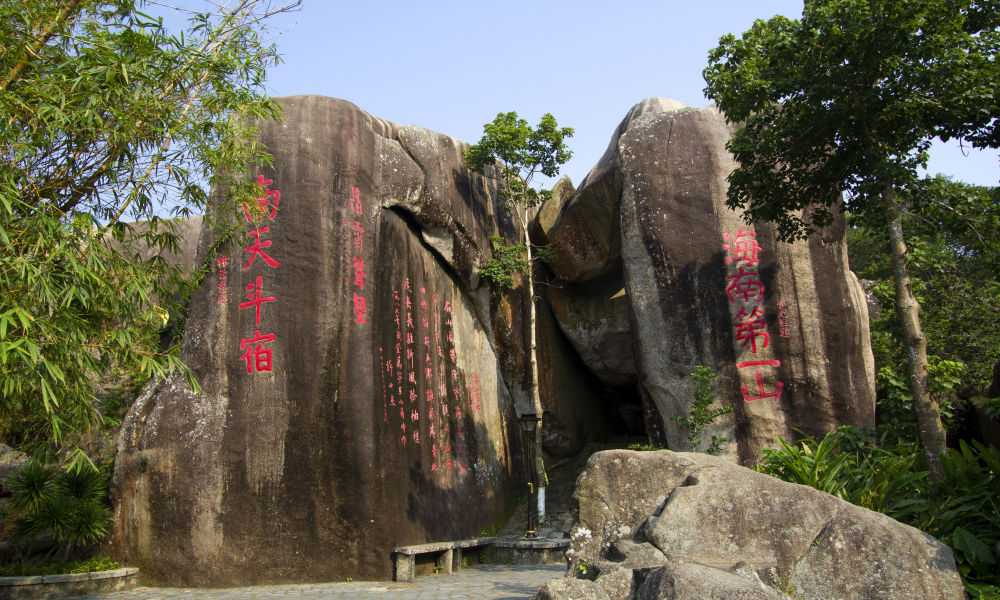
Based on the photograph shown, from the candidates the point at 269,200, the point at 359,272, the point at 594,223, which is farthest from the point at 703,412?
the point at 269,200

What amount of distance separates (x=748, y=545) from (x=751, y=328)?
6.68m

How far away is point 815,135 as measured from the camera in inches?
324

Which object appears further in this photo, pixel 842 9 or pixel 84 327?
pixel 842 9

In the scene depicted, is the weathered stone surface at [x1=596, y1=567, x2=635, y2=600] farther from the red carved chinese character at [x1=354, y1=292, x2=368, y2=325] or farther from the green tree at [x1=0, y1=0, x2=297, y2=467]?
the red carved chinese character at [x1=354, y1=292, x2=368, y2=325]

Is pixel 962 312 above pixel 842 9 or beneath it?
beneath

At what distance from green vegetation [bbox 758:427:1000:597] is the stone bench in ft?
14.3

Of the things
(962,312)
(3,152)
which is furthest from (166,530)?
(962,312)

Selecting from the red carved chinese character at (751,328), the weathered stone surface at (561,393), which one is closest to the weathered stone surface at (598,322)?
the weathered stone surface at (561,393)

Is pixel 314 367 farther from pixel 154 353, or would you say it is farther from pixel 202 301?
pixel 154 353

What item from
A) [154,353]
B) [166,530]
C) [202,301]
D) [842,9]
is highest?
[842,9]

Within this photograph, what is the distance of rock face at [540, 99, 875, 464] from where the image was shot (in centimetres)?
1072

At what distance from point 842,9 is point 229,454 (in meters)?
8.53

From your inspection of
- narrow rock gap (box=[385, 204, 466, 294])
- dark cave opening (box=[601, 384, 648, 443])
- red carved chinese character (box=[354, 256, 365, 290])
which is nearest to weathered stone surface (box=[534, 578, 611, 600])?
red carved chinese character (box=[354, 256, 365, 290])

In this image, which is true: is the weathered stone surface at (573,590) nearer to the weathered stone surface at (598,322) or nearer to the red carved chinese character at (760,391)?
the red carved chinese character at (760,391)
